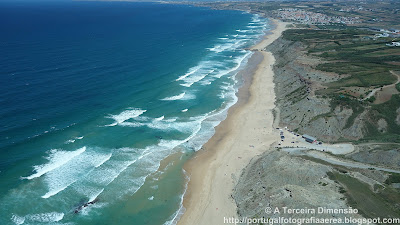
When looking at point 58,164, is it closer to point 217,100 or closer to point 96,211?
point 96,211

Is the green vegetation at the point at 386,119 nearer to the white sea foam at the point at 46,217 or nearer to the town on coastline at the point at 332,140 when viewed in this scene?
the town on coastline at the point at 332,140

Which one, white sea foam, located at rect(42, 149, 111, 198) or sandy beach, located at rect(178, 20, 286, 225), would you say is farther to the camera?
white sea foam, located at rect(42, 149, 111, 198)

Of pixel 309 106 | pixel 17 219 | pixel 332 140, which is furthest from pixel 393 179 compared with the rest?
pixel 17 219

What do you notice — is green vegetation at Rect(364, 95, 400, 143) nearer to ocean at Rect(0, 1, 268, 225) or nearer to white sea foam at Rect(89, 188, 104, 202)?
ocean at Rect(0, 1, 268, 225)

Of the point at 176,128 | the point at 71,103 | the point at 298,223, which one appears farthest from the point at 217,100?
the point at 298,223

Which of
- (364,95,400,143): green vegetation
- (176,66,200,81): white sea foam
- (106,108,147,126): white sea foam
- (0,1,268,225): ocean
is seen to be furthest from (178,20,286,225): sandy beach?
(176,66,200,81): white sea foam

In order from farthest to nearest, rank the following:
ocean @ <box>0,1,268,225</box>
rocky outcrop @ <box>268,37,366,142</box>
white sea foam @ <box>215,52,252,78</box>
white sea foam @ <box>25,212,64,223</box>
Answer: white sea foam @ <box>215,52,252,78</box>
rocky outcrop @ <box>268,37,366,142</box>
ocean @ <box>0,1,268,225</box>
white sea foam @ <box>25,212,64,223</box>

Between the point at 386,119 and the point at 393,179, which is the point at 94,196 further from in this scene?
the point at 386,119

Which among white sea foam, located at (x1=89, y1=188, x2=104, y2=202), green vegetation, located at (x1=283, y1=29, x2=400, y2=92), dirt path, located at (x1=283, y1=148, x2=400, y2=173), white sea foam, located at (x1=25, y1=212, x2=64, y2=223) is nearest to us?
white sea foam, located at (x1=25, y1=212, x2=64, y2=223)
